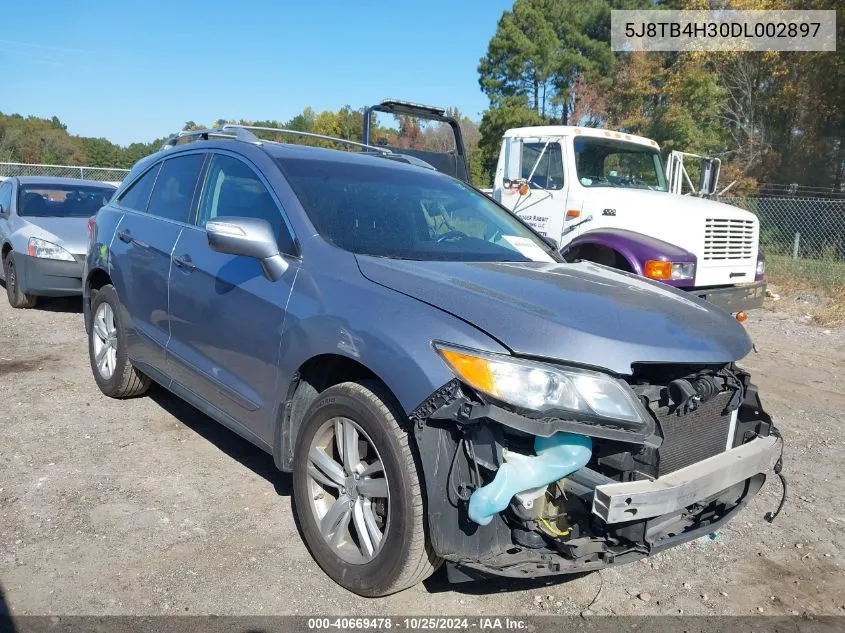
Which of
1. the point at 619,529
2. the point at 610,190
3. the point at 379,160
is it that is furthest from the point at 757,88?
the point at 619,529

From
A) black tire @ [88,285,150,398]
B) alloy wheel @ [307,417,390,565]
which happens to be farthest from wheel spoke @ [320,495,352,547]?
black tire @ [88,285,150,398]

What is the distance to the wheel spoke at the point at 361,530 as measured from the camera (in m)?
2.64

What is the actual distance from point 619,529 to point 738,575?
1128 millimetres

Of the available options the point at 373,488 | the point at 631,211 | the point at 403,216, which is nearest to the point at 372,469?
the point at 373,488

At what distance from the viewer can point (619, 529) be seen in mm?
2312

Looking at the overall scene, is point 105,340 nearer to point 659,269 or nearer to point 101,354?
point 101,354

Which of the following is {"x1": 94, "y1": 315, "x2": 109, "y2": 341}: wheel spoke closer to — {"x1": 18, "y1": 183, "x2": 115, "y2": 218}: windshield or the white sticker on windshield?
the white sticker on windshield

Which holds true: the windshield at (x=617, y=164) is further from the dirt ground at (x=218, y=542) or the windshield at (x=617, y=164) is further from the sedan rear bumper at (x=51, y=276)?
the sedan rear bumper at (x=51, y=276)

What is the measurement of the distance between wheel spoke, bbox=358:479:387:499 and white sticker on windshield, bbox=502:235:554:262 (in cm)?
156

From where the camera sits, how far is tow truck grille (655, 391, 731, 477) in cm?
243

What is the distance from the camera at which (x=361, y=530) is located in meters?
2.66

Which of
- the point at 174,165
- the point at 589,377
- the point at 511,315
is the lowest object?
the point at 589,377

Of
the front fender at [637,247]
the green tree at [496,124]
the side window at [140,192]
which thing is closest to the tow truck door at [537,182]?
→ the front fender at [637,247]

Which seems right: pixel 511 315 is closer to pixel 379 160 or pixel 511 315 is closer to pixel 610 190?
pixel 379 160
